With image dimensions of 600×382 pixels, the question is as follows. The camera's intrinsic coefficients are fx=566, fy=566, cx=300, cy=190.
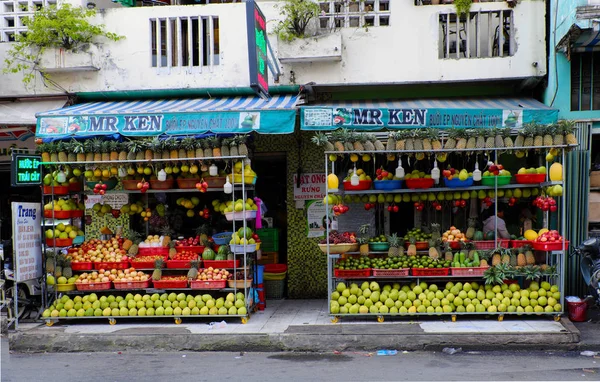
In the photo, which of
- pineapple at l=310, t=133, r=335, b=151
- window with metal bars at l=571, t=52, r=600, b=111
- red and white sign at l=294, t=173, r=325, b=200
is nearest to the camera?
pineapple at l=310, t=133, r=335, b=151

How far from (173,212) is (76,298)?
258 centimetres

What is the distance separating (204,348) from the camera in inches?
335

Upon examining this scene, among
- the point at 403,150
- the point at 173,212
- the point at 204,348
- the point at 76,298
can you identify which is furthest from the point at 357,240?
the point at 76,298

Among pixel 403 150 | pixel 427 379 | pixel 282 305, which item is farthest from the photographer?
pixel 282 305

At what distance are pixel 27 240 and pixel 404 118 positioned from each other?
6.61 meters

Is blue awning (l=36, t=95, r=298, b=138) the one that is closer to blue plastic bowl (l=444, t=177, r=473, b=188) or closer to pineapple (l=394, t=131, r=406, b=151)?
pineapple (l=394, t=131, r=406, b=151)

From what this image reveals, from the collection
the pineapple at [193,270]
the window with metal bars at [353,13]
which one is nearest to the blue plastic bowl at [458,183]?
the window with metal bars at [353,13]

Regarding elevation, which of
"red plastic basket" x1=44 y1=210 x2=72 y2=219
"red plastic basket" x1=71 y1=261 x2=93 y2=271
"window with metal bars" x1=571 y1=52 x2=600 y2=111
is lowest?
"red plastic basket" x1=71 y1=261 x2=93 y2=271

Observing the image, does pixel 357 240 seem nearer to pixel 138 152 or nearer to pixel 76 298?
pixel 138 152

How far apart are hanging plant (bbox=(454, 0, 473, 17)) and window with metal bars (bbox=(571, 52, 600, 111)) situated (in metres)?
2.08

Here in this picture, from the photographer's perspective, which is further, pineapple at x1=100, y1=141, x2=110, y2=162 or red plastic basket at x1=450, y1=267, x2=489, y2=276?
pineapple at x1=100, y1=141, x2=110, y2=162

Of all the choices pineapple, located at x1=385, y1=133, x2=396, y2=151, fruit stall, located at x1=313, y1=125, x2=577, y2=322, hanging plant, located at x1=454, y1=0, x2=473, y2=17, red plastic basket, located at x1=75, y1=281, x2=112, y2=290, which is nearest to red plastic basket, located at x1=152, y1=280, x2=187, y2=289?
red plastic basket, located at x1=75, y1=281, x2=112, y2=290

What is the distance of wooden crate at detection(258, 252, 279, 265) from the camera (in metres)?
11.6

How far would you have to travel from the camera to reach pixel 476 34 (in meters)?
10.9
